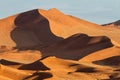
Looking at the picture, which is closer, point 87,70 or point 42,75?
point 42,75

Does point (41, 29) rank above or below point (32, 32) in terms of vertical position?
above

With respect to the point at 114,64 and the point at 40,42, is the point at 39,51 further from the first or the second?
the point at 114,64

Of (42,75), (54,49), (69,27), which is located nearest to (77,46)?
(54,49)

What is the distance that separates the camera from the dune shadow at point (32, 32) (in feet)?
201

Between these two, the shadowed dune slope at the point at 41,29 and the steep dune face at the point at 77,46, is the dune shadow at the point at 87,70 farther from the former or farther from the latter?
the shadowed dune slope at the point at 41,29

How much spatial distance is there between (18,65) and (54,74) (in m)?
9.08

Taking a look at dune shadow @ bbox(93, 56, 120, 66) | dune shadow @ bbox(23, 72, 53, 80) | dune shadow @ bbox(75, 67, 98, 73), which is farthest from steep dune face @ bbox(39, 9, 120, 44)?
dune shadow @ bbox(23, 72, 53, 80)

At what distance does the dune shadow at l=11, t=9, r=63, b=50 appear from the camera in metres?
61.2

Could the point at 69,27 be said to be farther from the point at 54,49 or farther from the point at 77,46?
the point at 77,46

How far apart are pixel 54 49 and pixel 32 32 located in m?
8.62

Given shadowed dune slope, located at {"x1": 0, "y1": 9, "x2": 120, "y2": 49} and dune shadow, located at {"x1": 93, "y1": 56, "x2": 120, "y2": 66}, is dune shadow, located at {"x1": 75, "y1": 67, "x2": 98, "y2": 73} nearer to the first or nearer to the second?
dune shadow, located at {"x1": 93, "y1": 56, "x2": 120, "y2": 66}

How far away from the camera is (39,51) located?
56.2 metres

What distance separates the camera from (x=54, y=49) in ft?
186

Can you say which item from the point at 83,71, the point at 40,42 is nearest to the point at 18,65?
the point at 83,71
